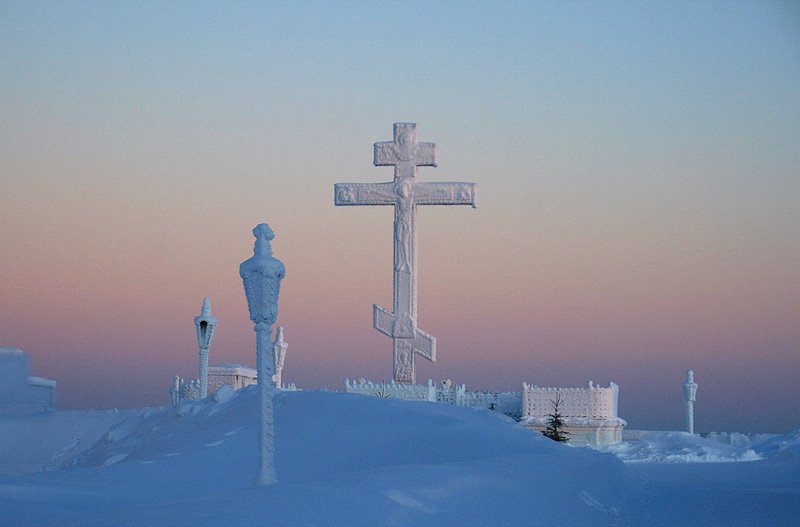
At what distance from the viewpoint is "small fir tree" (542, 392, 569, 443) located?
93.1ft

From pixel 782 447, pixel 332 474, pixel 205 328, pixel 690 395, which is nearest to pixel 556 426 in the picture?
pixel 782 447

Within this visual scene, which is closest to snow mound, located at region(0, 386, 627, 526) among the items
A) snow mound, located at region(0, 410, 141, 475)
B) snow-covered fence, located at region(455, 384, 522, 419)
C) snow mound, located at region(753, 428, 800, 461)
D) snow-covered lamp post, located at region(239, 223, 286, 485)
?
snow-covered lamp post, located at region(239, 223, 286, 485)

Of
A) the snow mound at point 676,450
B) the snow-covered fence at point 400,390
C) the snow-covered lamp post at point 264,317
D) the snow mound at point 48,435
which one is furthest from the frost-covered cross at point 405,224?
the snow-covered lamp post at point 264,317

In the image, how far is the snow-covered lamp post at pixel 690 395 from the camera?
110ft

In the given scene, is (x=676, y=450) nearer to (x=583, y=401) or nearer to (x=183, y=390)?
(x=583, y=401)

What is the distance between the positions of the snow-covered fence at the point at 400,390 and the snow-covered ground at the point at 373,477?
5976 millimetres

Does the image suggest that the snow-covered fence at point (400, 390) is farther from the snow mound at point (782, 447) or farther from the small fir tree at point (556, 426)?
the snow mound at point (782, 447)

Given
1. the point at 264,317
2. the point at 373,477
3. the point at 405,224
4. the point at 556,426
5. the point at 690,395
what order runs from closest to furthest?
the point at 373,477
the point at 264,317
the point at 556,426
the point at 405,224
the point at 690,395

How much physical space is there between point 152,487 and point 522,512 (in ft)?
17.8

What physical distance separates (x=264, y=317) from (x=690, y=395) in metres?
22.3

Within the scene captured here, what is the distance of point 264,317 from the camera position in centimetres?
1445

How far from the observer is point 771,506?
16016 mm

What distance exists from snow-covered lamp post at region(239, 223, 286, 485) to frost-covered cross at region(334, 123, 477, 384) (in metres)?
15.5

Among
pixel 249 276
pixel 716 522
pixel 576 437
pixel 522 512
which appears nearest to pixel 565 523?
pixel 522 512
